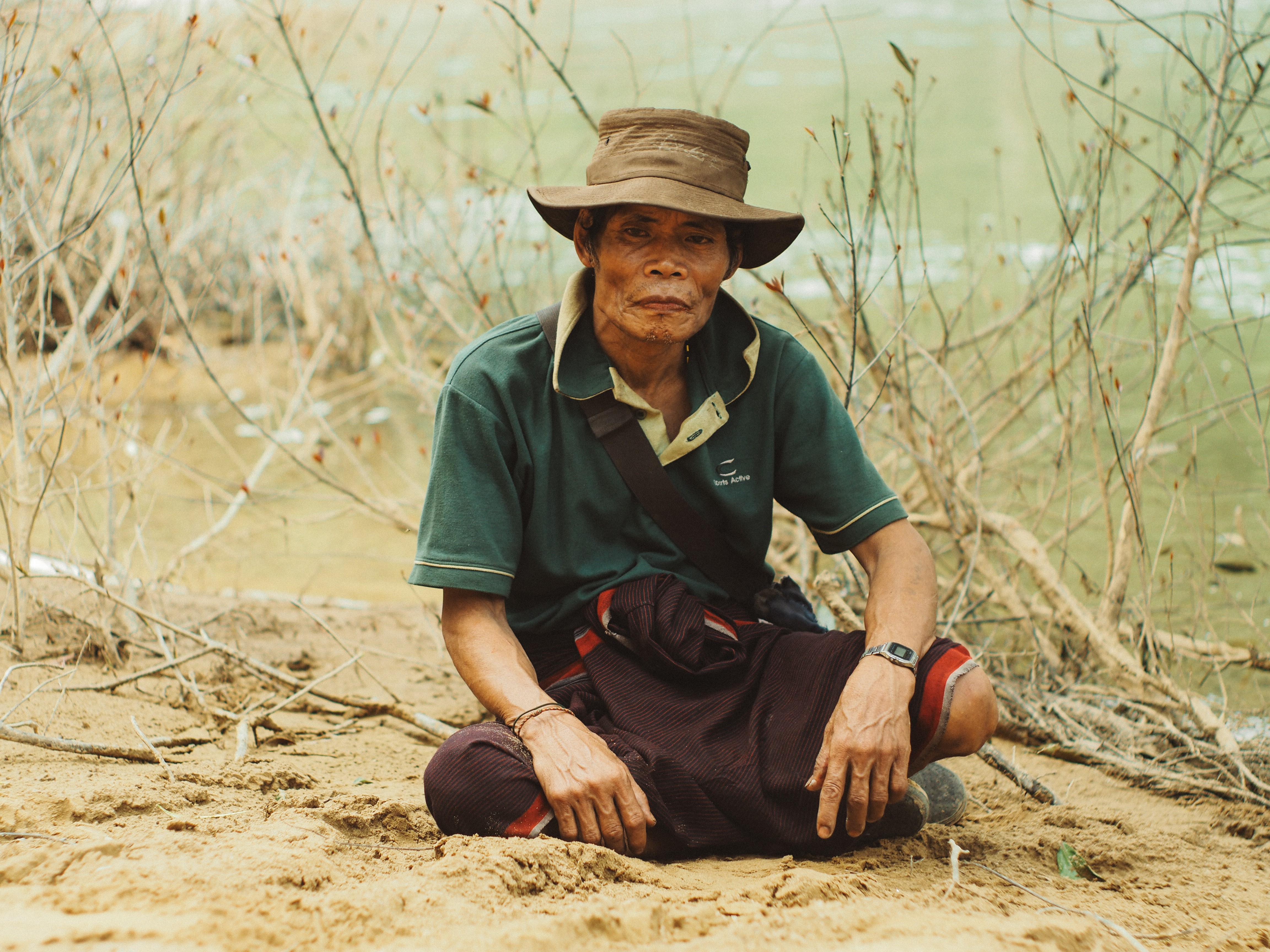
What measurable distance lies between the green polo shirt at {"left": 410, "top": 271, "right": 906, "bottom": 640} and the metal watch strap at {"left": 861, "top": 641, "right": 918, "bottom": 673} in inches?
12.1

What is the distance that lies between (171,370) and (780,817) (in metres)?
7.03

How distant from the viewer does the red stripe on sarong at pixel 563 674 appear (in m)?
2.29

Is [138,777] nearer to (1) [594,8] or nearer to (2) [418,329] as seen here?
(2) [418,329]

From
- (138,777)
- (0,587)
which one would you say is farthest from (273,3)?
(138,777)

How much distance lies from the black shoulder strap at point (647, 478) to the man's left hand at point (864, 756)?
0.47 meters

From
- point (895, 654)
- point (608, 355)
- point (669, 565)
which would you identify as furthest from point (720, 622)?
point (608, 355)

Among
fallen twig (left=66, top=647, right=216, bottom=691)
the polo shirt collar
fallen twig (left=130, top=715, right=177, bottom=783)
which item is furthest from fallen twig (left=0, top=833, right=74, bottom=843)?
the polo shirt collar

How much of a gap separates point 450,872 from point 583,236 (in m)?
1.28

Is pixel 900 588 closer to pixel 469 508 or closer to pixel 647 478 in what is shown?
pixel 647 478

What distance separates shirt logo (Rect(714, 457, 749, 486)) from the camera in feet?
7.66

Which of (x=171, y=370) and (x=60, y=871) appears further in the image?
(x=171, y=370)

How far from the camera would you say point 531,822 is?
190 centimetres

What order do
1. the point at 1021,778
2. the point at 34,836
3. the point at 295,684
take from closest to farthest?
the point at 34,836 → the point at 1021,778 → the point at 295,684

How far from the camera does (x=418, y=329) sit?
5.18 metres
